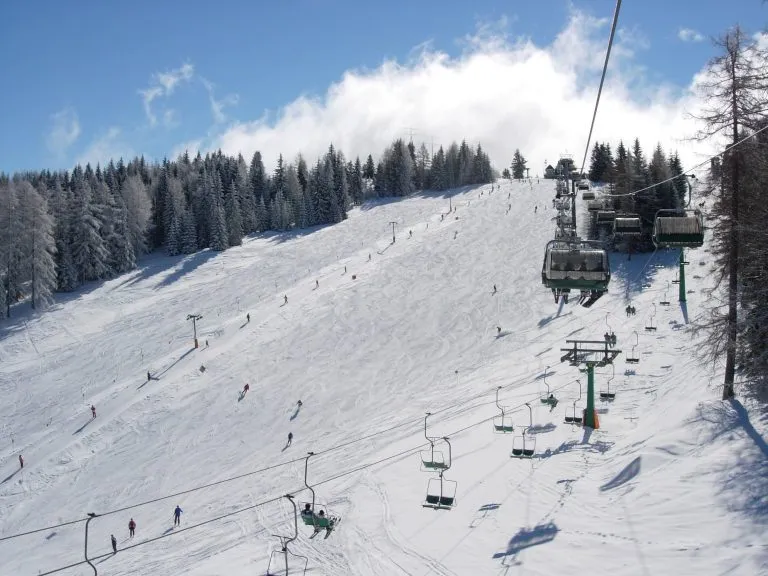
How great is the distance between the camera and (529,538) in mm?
14102

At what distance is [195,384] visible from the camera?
3334cm

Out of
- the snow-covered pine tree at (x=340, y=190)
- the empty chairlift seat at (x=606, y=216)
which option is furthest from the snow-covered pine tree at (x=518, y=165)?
the empty chairlift seat at (x=606, y=216)

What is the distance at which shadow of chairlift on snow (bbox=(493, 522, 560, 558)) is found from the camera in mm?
13688

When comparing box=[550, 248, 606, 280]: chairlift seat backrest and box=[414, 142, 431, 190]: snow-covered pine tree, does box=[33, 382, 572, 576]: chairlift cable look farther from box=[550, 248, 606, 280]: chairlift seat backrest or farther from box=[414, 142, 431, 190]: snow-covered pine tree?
box=[414, 142, 431, 190]: snow-covered pine tree

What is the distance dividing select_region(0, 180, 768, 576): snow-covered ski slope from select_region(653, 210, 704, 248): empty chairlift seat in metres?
5.16

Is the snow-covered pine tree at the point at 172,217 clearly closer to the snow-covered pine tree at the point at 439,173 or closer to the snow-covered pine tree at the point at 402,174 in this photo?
the snow-covered pine tree at the point at 402,174

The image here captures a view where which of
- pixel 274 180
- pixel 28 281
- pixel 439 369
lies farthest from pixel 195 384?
pixel 274 180

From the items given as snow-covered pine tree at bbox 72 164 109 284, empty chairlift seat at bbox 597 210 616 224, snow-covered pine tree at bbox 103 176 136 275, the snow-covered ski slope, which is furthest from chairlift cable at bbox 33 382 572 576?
snow-covered pine tree at bbox 103 176 136 275

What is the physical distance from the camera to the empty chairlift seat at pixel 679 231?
21.6m

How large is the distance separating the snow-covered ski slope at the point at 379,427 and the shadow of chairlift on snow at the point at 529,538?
70 mm

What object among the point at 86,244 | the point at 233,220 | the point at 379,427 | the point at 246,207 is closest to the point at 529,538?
the point at 379,427

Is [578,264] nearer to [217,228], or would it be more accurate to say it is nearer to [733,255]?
[733,255]

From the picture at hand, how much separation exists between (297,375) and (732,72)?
1008 inches

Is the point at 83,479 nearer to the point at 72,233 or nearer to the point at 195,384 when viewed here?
the point at 195,384
